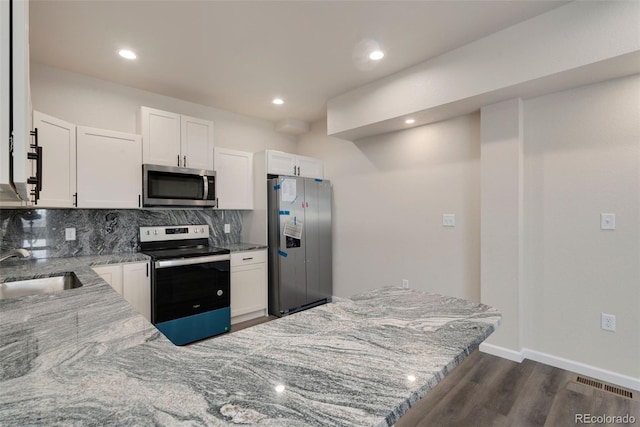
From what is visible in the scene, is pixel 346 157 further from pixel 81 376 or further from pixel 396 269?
pixel 81 376

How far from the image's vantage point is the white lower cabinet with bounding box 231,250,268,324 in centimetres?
332

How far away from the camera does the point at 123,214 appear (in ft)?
10.1

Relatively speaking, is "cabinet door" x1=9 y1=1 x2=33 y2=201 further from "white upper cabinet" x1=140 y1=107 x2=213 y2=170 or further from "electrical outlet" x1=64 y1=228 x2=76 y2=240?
"electrical outlet" x1=64 y1=228 x2=76 y2=240

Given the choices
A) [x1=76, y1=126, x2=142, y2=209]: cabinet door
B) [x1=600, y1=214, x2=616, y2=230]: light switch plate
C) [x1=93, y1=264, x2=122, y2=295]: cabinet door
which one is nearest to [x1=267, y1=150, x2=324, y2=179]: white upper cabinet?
[x1=76, y1=126, x2=142, y2=209]: cabinet door

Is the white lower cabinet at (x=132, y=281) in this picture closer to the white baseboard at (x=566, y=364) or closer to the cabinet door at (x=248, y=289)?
the cabinet door at (x=248, y=289)

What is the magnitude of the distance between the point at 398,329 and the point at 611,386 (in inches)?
91.5

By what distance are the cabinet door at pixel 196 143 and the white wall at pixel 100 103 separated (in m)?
0.42

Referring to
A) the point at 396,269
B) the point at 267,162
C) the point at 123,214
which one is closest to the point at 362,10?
the point at 267,162

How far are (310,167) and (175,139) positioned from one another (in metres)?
1.69

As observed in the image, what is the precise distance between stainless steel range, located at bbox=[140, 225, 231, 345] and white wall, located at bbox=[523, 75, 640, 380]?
280 cm

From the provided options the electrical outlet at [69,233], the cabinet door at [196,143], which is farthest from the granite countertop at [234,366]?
the cabinet door at [196,143]

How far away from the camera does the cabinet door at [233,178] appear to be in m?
3.50

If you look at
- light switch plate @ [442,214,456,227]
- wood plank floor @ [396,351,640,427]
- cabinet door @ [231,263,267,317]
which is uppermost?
light switch plate @ [442,214,456,227]

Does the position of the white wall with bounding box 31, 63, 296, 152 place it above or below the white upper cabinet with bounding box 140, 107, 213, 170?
above
